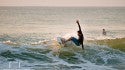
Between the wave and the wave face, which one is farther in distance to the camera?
the wave

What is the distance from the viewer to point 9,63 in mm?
20938

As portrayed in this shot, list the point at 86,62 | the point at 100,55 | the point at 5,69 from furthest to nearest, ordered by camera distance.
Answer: the point at 100,55 < the point at 86,62 < the point at 5,69

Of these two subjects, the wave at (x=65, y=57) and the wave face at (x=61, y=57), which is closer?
the wave face at (x=61, y=57)

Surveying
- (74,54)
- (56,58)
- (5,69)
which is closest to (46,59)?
(56,58)

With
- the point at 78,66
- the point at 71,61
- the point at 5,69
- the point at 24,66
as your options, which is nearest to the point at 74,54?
the point at 71,61

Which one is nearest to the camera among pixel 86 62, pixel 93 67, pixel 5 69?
pixel 5 69

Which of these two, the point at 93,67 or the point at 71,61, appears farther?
the point at 71,61

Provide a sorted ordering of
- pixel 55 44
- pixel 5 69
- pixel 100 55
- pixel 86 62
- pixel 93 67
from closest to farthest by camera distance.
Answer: pixel 5 69
pixel 93 67
pixel 86 62
pixel 100 55
pixel 55 44

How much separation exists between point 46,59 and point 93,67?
3.42 m

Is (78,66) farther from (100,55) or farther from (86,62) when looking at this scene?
(100,55)

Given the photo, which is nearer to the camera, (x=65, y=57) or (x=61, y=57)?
(x=61, y=57)

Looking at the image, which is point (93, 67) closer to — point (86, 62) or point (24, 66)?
point (86, 62)

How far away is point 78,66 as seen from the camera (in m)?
21.1

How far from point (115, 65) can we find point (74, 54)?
3546 millimetres
